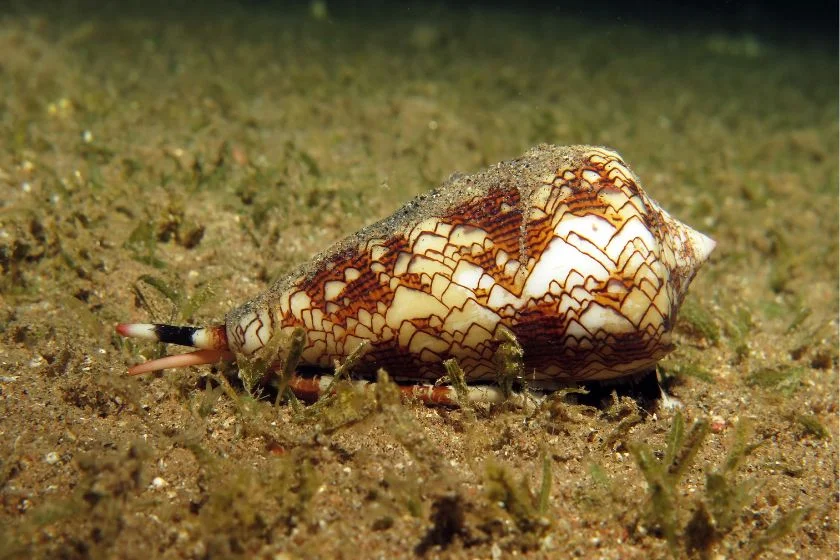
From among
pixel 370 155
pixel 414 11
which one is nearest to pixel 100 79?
pixel 370 155

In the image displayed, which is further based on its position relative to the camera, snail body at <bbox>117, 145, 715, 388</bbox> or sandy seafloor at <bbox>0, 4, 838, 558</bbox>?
snail body at <bbox>117, 145, 715, 388</bbox>

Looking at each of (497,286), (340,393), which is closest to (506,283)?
(497,286)

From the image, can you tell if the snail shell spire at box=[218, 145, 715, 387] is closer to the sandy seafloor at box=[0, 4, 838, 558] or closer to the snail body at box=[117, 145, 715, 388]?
the snail body at box=[117, 145, 715, 388]

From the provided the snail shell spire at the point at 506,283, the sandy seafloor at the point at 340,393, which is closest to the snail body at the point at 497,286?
the snail shell spire at the point at 506,283

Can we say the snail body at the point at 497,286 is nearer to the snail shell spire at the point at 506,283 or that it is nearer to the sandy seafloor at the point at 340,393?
the snail shell spire at the point at 506,283

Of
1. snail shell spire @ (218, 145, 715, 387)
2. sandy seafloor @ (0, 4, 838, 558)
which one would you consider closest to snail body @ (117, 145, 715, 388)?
snail shell spire @ (218, 145, 715, 387)
